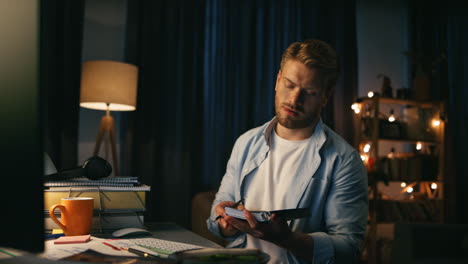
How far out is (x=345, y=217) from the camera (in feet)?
3.99

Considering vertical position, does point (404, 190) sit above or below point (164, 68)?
below

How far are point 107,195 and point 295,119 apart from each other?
70 centimetres

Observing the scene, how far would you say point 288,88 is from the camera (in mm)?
1384

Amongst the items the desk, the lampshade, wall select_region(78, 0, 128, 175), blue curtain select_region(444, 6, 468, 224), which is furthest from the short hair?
blue curtain select_region(444, 6, 468, 224)

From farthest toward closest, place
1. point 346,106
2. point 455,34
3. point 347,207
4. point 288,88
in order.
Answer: point 455,34, point 346,106, point 288,88, point 347,207

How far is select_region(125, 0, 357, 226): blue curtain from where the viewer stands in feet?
9.77

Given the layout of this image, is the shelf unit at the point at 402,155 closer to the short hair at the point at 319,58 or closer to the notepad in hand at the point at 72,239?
the short hair at the point at 319,58

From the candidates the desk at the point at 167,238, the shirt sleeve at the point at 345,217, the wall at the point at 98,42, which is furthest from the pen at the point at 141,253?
the wall at the point at 98,42

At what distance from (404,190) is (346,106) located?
102 cm

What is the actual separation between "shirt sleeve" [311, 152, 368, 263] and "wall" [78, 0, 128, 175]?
6.92 feet

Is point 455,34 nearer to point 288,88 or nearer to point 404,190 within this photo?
point 404,190

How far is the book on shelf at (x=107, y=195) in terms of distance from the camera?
1.16m

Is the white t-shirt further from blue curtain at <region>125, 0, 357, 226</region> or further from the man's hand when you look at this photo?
blue curtain at <region>125, 0, 357, 226</region>

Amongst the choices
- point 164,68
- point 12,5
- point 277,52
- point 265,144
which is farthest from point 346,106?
point 12,5
